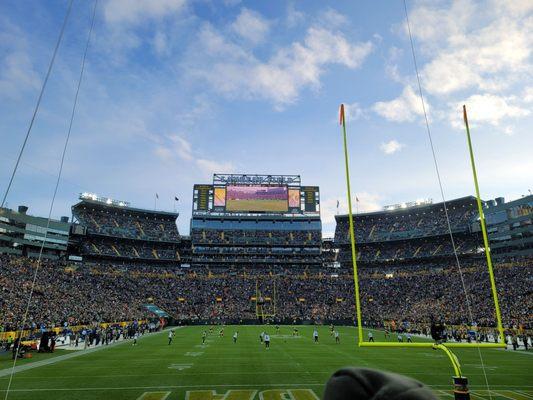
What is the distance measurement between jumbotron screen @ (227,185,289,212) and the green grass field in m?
53.0

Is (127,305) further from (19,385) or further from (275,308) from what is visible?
(19,385)

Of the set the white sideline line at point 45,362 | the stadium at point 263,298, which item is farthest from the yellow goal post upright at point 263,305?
the white sideline line at point 45,362

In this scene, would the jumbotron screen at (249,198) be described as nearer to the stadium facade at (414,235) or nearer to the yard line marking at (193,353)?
the stadium facade at (414,235)

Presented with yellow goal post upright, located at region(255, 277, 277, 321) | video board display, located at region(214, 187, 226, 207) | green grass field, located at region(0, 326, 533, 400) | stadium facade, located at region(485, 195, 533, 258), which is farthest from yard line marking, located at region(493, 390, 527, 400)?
video board display, located at region(214, 187, 226, 207)

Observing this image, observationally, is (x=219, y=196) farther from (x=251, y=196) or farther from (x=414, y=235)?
(x=414, y=235)

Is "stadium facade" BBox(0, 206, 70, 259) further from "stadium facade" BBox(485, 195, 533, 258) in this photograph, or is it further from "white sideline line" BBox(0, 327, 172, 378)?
"stadium facade" BBox(485, 195, 533, 258)

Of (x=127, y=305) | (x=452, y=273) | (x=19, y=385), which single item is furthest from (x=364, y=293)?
(x=19, y=385)

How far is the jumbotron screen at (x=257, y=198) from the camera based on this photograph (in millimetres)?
80875

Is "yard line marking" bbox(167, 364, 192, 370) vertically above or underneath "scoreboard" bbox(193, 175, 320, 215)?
underneath

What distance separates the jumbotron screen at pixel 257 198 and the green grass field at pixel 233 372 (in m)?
53.0

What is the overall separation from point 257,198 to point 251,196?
1372 mm

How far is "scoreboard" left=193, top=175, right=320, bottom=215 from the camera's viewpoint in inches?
3189

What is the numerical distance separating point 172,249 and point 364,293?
1675 inches

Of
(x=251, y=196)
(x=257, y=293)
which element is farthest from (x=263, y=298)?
(x=251, y=196)
